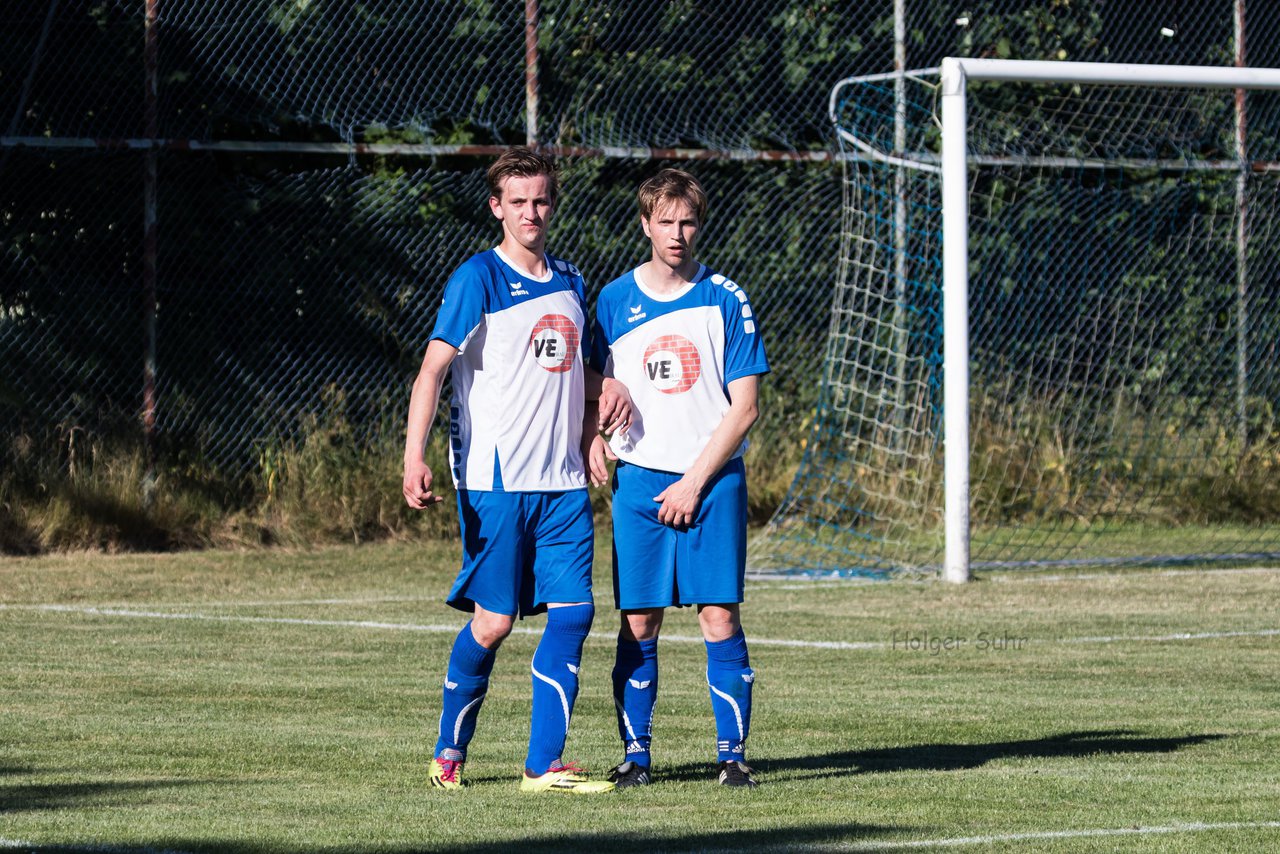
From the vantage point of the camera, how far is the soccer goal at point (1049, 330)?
13.8m

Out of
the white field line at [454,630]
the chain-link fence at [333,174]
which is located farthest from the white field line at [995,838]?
the chain-link fence at [333,174]

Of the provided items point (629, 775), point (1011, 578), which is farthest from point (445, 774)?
point (1011, 578)

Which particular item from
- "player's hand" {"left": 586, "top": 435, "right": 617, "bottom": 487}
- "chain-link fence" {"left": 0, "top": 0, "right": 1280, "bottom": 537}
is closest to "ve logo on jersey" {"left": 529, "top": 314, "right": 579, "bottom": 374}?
"player's hand" {"left": 586, "top": 435, "right": 617, "bottom": 487}

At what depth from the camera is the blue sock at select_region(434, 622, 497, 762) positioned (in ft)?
19.8

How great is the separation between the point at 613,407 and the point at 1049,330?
10.7 meters

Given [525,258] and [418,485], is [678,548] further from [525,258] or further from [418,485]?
[525,258]

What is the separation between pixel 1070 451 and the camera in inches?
603

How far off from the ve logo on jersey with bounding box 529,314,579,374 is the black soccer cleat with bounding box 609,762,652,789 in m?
1.16

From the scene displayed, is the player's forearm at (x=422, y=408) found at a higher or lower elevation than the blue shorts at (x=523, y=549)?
higher

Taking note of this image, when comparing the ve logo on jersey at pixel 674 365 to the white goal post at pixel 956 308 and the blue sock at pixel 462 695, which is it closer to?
the blue sock at pixel 462 695

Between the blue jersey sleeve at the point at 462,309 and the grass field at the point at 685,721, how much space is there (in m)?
1.29

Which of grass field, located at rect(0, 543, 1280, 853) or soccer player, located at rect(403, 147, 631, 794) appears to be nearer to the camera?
grass field, located at rect(0, 543, 1280, 853)

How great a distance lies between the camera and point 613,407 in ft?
20.0

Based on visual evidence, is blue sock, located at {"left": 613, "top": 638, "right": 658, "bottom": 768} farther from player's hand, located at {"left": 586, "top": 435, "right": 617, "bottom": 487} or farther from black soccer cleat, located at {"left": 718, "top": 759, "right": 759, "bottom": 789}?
player's hand, located at {"left": 586, "top": 435, "right": 617, "bottom": 487}
